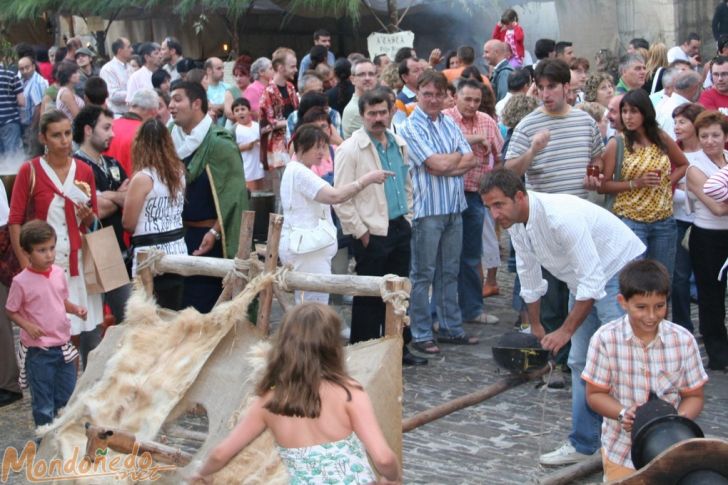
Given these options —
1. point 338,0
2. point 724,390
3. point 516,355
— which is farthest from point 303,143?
point 338,0

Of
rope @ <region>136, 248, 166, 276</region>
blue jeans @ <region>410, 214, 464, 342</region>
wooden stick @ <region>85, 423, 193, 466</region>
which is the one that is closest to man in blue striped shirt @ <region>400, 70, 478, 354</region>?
blue jeans @ <region>410, 214, 464, 342</region>

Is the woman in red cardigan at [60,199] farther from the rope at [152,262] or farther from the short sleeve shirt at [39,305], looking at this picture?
the rope at [152,262]

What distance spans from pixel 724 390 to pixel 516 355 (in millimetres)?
2638

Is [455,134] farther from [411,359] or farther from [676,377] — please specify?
[676,377]

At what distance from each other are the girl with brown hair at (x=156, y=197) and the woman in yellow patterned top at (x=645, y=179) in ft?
9.87

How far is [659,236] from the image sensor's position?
8078mm

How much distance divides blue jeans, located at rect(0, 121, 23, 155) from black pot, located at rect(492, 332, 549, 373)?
8002mm

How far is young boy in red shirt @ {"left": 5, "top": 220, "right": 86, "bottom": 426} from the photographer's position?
21.8 feet

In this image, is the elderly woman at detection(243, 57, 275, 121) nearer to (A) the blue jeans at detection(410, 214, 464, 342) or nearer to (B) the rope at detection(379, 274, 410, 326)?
(A) the blue jeans at detection(410, 214, 464, 342)

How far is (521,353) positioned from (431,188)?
10.3 feet

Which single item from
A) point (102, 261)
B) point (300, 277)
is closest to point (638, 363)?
point (300, 277)

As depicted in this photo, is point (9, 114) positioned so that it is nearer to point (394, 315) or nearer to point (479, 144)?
point (479, 144)

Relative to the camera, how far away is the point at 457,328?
903 cm

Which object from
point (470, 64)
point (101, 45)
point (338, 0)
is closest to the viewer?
point (470, 64)
